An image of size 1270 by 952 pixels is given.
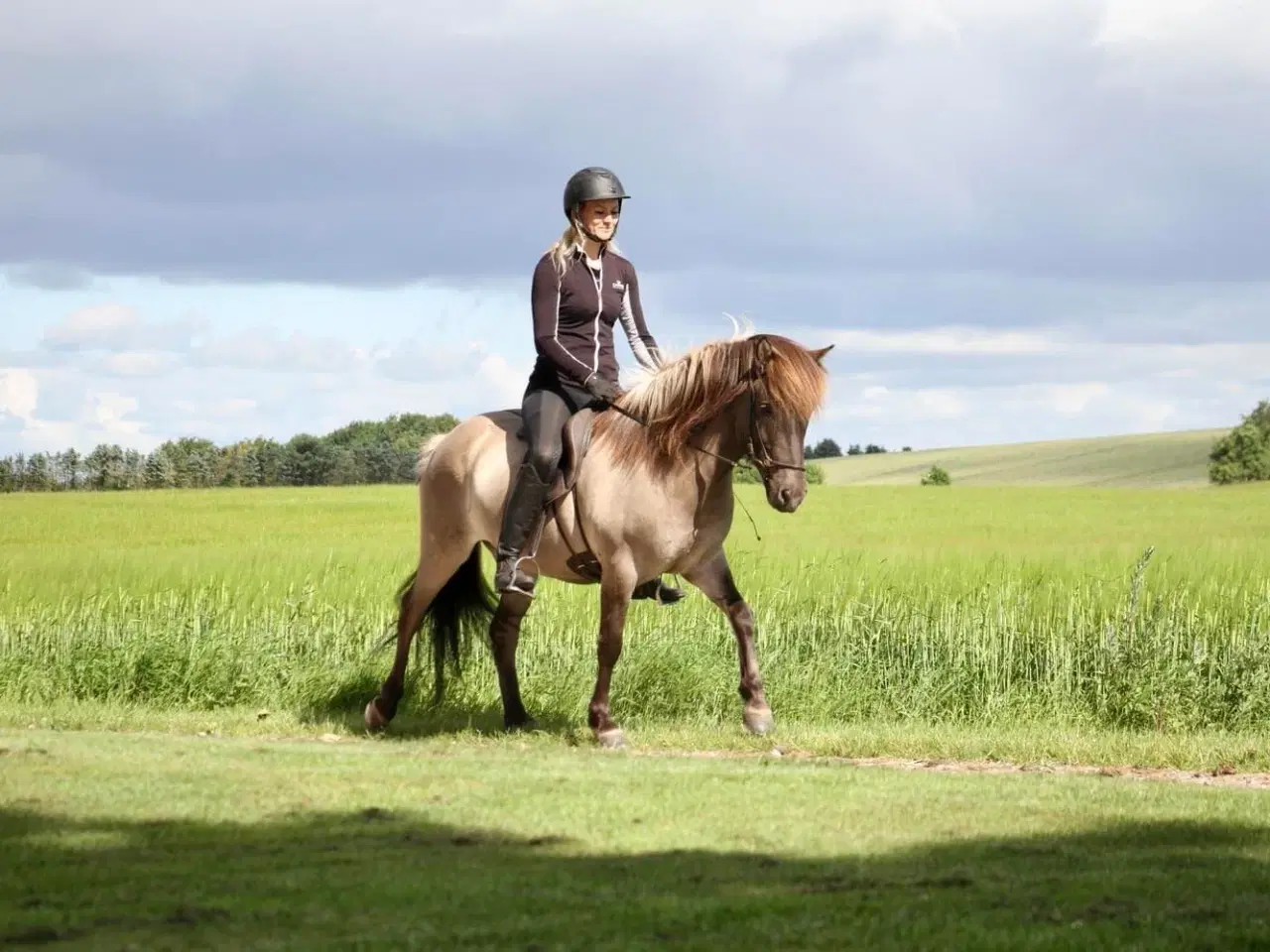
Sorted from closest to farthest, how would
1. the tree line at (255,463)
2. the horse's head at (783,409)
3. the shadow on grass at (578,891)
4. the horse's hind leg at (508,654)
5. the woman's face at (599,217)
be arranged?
the shadow on grass at (578,891) → the horse's head at (783,409) → the woman's face at (599,217) → the horse's hind leg at (508,654) → the tree line at (255,463)

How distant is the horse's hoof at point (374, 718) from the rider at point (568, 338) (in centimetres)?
175

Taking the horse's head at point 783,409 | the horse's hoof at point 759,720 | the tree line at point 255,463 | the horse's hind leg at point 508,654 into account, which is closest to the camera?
the horse's head at point 783,409

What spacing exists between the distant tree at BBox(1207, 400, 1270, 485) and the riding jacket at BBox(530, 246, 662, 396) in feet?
254

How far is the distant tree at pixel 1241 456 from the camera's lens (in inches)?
3334

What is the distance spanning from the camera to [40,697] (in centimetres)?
1371

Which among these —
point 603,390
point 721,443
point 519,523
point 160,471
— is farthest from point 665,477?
point 160,471

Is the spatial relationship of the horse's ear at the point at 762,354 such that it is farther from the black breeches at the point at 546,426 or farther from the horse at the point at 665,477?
the black breeches at the point at 546,426

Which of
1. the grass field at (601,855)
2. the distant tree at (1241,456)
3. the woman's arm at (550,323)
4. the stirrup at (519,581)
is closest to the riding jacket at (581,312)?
the woman's arm at (550,323)


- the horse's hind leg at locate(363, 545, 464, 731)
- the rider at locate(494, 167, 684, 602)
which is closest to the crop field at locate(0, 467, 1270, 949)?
the horse's hind leg at locate(363, 545, 464, 731)

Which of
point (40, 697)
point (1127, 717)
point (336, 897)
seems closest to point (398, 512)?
point (40, 697)

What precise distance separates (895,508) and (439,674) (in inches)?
1250

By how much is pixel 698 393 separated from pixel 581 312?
36.2 inches

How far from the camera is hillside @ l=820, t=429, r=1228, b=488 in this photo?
8394cm

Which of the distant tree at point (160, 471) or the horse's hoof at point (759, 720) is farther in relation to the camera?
the distant tree at point (160, 471)
